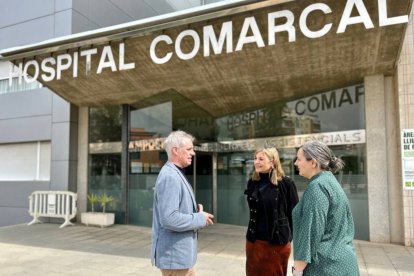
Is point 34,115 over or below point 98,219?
over

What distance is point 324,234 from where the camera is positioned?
7.83 ft

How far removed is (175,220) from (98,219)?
786 centimetres

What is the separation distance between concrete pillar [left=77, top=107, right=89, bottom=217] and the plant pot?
851 millimetres

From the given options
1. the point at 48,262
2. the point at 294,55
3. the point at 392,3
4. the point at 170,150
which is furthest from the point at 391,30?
the point at 48,262

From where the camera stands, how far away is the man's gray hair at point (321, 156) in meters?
2.51

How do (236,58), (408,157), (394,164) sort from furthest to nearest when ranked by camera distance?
(394,164)
(236,58)
(408,157)

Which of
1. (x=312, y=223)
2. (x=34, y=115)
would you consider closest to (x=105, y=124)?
(x=34, y=115)

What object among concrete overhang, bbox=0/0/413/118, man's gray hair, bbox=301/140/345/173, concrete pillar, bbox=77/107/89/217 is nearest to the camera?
man's gray hair, bbox=301/140/345/173

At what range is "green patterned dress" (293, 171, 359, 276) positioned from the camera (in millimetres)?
2350

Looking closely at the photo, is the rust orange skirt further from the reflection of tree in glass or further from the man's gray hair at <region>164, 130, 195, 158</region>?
the reflection of tree in glass

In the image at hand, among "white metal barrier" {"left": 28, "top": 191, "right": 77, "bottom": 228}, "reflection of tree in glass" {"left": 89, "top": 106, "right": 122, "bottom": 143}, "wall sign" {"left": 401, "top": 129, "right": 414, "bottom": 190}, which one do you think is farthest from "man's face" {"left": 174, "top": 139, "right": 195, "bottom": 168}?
"reflection of tree in glass" {"left": 89, "top": 106, "right": 122, "bottom": 143}

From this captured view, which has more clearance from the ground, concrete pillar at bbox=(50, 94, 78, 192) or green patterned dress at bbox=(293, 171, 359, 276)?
concrete pillar at bbox=(50, 94, 78, 192)

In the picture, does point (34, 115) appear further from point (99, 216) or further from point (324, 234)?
point (324, 234)

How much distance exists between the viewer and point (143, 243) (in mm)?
7953
